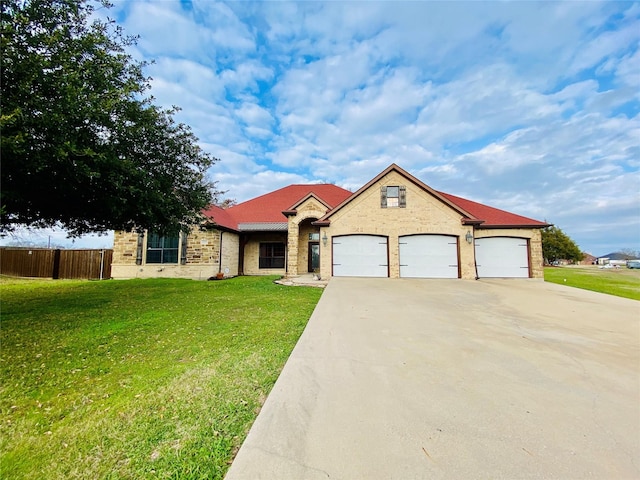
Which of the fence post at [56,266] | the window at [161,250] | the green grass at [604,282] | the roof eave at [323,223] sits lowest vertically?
the green grass at [604,282]

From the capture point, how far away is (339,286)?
1082 centimetres

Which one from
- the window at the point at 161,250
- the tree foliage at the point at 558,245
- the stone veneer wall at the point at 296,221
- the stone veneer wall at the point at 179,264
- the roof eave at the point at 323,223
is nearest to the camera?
the roof eave at the point at 323,223

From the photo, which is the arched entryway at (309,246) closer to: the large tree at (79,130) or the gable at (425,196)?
the gable at (425,196)

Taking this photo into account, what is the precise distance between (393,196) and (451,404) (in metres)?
12.4

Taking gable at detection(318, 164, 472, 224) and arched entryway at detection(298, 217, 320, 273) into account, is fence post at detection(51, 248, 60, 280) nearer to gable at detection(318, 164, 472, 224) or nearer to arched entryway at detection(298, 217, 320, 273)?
arched entryway at detection(298, 217, 320, 273)

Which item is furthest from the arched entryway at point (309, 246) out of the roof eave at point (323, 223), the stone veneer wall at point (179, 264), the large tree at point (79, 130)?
the large tree at point (79, 130)

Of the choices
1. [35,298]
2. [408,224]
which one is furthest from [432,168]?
[35,298]

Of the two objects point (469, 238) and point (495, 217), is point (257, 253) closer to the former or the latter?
point (469, 238)

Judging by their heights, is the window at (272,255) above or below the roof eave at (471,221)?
below

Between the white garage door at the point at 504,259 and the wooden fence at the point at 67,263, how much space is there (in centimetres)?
2196

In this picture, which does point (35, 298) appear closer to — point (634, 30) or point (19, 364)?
point (19, 364)

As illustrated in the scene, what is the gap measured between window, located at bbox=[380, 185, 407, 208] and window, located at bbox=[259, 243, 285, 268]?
25.8 feet

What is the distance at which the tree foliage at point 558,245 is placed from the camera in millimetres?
33812

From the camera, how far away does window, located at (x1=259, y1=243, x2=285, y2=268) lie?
18.8 m
